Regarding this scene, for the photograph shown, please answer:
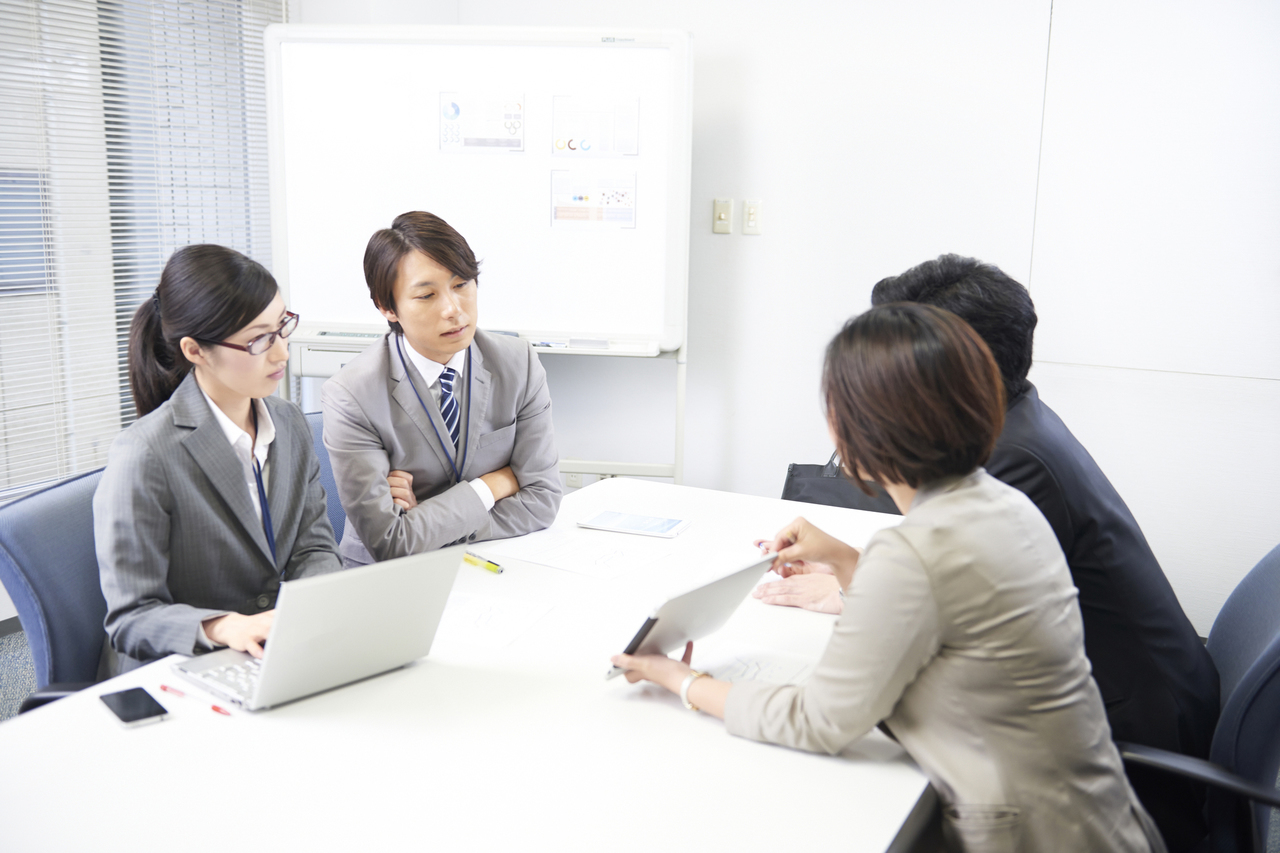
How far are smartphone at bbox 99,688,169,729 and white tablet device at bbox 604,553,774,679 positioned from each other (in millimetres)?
594

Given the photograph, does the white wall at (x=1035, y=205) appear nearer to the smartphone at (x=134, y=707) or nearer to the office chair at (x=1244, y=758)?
the office chair at (x=1244, y=758)

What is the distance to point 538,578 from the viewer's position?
1742 millimetres

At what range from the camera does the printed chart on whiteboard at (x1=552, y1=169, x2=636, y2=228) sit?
3.29 meters

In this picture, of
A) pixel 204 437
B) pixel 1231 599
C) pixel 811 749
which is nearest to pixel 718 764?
pixel 811 749

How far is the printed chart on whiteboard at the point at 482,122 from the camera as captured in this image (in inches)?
130

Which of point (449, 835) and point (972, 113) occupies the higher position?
point (972, 113)

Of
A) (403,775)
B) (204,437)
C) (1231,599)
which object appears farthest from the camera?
(1231,599)

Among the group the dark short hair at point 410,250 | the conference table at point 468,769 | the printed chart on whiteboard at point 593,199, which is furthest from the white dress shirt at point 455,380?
the printed chart on whiteboard at point 593,199

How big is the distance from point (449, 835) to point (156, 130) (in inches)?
126

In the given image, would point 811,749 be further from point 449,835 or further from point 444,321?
point 444,321

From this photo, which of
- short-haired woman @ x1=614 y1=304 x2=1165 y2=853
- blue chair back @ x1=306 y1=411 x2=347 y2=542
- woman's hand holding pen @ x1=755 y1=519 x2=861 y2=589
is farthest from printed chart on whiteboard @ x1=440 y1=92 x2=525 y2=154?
short-haired woman @ x1=614 y1=304 x2=1165 y2=853

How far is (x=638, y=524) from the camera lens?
2.06 meters

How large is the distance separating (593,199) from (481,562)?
6.10 ft

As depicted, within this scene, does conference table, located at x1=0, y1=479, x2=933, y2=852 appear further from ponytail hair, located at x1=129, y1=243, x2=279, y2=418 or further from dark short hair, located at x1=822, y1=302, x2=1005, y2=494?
ponytail hair, located at x1=129, y1=243, x2=279, y2=418
